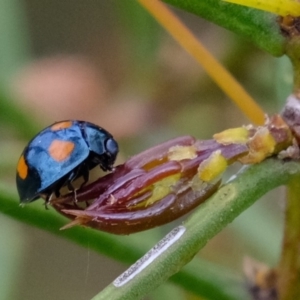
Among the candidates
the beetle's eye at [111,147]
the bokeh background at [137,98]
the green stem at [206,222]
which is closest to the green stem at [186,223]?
the green stem at [206,222]

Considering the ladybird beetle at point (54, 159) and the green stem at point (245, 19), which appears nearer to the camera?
the green stem at point (245, 19)

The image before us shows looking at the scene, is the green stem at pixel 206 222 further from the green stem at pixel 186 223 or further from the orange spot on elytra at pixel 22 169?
the orange spot on elytra at pixel 22 169

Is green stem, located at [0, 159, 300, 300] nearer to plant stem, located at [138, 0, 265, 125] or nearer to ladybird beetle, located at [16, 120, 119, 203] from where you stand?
ladybird beetle, located at [16, 120, 119, 203]

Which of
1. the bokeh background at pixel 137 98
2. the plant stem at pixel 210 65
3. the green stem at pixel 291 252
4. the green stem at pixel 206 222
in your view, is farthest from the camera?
the bokeh background at pixel 137 98

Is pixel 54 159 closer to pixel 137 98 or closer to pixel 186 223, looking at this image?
pixel 186 223

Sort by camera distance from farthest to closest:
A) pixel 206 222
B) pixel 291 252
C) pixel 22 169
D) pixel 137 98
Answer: pixel 137 98 < pixel 22 169 < pixel 291 252 < pixel 206 222

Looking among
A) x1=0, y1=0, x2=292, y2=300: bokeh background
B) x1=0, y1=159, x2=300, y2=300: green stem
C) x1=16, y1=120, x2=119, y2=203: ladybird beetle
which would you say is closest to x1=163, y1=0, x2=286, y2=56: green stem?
x1=0, y1=159, x2=300, y2=300: green stem

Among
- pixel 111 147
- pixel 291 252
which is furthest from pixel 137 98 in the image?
pixel 291 252

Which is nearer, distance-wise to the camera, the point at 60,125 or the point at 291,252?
the point at 291,252
